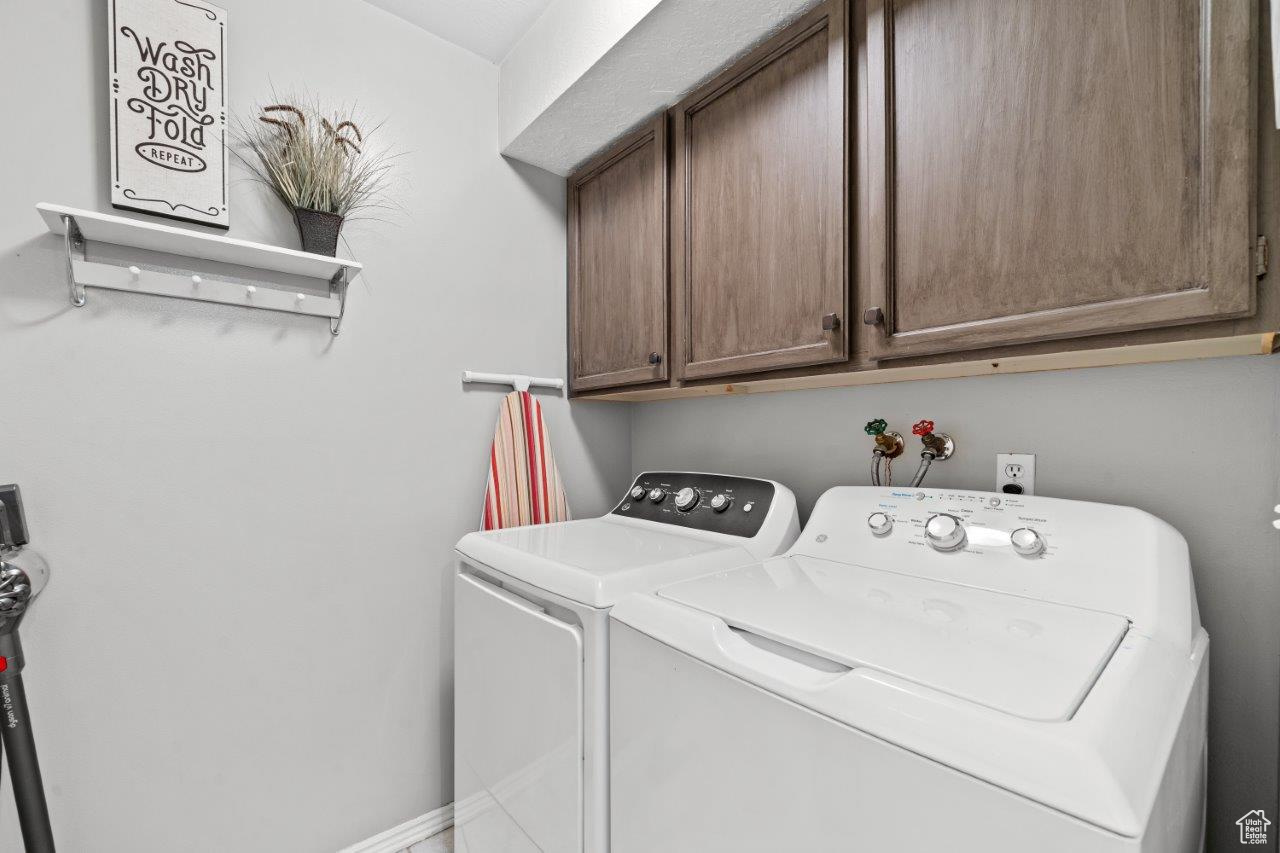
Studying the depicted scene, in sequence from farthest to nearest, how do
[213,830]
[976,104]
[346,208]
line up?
1. [346,208]
2. [213,830]
3. [976,104]

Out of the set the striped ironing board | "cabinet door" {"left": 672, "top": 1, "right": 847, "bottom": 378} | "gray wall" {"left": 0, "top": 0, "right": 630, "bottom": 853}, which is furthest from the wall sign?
"cabinet door" {"left": 672, "top": 1, "right": 847, "bottom": 378}

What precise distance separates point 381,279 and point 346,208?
21 centimetres

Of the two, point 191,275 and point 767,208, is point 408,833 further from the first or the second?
point 767,208

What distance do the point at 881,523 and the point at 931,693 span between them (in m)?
0.57

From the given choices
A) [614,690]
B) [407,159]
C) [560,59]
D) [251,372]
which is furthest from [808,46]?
[251,372]

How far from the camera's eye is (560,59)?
149cm

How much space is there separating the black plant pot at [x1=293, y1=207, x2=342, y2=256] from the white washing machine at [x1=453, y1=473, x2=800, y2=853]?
867mm

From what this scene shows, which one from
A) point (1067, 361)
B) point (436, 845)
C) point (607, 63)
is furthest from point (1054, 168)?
point (436, 845)

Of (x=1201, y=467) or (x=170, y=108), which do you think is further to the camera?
(x=170, y=108)

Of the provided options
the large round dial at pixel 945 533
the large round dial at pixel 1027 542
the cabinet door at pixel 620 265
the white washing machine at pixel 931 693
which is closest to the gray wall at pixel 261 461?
the cabinet door at pixel 620 265

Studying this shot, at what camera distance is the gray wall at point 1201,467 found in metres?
0.88

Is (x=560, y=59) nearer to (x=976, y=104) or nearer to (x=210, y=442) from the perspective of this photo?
(x=976, y=104)

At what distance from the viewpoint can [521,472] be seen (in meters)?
1.80

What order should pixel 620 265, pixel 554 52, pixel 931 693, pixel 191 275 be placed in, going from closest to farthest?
1. pixel 931 693
2. pixel 191 275
3. pixel 554 52
4. pixel 620 265
